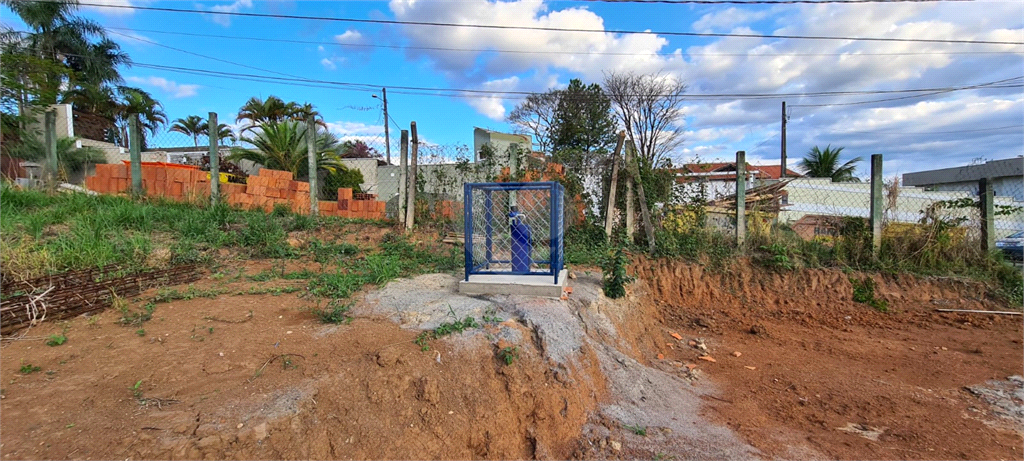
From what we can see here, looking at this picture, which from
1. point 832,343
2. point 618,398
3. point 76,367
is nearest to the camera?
point 76,367

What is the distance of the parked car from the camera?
6.59 m

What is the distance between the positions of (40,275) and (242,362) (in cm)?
253

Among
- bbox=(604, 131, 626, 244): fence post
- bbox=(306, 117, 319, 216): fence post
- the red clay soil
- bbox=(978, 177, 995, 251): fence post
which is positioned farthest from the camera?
bbox=(306, 117, 319, 216): fence post

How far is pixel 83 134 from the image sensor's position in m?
19.8

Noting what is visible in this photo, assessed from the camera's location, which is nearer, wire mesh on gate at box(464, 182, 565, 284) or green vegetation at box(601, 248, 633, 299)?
wire mesh on gate at box(464, 182, 565, 284)

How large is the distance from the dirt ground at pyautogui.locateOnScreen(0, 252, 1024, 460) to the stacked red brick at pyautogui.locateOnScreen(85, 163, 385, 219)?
4.23 meters

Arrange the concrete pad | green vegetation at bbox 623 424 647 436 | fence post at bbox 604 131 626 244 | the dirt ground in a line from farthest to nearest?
fence post at bbox 604 131 626 244
the concrete pad
green vegetation at bbox 623 424 647 436
the dirt ground

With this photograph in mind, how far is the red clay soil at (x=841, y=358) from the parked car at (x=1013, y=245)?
4.49 feet

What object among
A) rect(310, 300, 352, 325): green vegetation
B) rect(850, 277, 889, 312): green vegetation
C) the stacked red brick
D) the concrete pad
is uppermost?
the stacked red brick

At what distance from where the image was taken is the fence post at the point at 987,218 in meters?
6.36

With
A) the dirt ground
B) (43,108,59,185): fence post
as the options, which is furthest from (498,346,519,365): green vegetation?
(43,108,59,185): fence post

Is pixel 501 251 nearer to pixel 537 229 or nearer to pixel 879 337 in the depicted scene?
pixel 537 229

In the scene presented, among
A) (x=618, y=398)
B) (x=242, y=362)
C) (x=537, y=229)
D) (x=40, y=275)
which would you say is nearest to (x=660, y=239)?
(x=537, y=229)

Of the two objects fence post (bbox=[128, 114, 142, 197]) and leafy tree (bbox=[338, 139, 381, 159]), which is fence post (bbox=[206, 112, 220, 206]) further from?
leafy tree (bbox=[338, 139, 381, 159])
